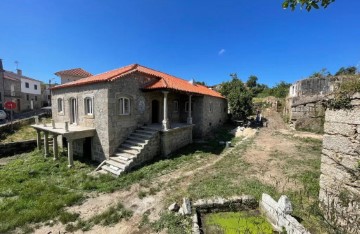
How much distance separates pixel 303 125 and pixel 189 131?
423 inches

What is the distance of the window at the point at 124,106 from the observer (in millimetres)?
11320

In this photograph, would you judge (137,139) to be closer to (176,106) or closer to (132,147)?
(132,147)

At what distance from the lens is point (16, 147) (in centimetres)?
1473

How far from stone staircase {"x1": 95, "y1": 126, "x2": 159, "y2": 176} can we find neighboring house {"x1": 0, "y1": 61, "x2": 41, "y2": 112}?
31108 millimetres

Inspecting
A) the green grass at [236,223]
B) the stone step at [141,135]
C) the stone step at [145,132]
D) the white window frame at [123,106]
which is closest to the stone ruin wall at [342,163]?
the green grass at [236,223]

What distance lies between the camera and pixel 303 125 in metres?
16.5

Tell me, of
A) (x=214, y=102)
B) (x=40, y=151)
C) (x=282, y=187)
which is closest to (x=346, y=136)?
(x=282, y=187)

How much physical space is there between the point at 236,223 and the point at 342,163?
10.3ft

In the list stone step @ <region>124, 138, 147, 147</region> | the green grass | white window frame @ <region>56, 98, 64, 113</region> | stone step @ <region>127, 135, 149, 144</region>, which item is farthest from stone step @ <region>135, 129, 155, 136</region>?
white window frame @ <region>56, 98, 64, 113</region>

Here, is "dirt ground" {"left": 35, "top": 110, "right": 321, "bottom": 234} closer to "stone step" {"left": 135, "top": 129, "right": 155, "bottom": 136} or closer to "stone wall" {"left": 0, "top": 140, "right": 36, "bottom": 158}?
"stone step" {"left": 135, "top": 129, "right": 155, "bottom": 136}

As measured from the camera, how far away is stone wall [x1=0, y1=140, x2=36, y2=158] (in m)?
14.0

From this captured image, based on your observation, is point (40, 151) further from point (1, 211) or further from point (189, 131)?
point (189, 131)

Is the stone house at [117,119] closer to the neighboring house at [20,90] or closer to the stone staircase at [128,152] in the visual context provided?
the stone staircase at [128,152]

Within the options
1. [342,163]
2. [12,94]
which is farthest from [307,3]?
[12,94]
